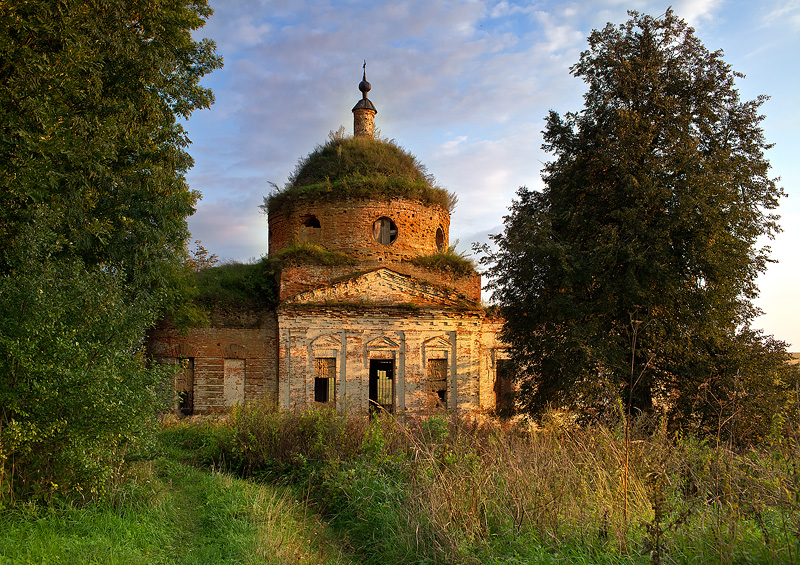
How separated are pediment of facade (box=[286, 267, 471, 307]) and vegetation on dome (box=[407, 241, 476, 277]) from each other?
1300mm

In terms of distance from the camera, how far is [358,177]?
19.4 metres

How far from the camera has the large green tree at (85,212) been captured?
6406mm

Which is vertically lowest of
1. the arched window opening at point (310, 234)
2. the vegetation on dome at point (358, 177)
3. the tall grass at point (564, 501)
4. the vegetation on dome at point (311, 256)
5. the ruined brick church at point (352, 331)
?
the tall grass at point (564, 501)

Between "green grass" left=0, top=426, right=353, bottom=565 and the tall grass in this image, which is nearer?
the tall grass

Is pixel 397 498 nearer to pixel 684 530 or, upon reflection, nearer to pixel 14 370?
pixel 684 530

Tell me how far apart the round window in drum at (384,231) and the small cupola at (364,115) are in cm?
494

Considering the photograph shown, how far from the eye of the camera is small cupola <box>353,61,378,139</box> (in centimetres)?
2267

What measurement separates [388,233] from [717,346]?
10.7 metres

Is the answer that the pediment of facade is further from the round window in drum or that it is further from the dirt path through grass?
the dirt path through grass

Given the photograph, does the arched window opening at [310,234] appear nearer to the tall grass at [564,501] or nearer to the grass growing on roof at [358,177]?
the grass growing on roof at [358,177]

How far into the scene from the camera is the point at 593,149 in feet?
43.6

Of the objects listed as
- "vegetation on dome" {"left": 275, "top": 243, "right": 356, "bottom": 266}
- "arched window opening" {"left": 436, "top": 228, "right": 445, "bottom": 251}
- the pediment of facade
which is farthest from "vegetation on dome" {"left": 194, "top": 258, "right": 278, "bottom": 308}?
"arched window opening" {"left": 436, "top": 228, "right": 445, "bottom": 251}

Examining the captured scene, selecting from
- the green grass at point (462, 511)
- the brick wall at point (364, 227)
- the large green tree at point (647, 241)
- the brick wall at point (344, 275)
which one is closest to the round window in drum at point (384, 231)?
the brick wall at point (364, 227)

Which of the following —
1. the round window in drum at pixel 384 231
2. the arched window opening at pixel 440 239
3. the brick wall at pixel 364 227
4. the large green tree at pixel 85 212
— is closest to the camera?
the large green tree at pixel 85 212
